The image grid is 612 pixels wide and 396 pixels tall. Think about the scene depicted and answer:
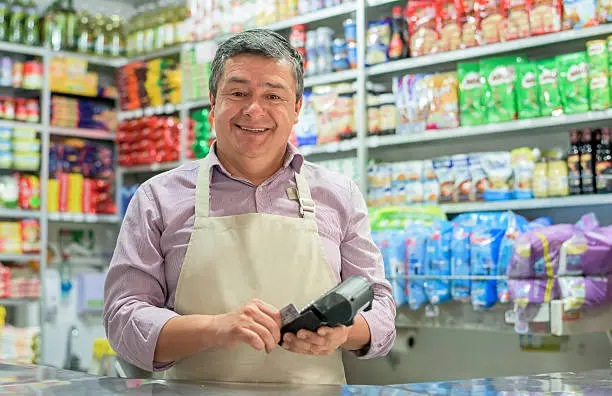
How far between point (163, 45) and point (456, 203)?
2761 mm

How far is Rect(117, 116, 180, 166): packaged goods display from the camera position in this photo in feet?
18.7

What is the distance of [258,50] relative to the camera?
185cm

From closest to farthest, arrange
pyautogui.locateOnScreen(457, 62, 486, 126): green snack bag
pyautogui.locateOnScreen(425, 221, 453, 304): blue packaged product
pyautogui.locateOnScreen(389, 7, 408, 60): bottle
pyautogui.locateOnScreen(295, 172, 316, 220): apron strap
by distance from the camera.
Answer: pyautogui.locateOnScreen(295, 172, 316, 220): apron strap
pyautogui.locateOnScreen(425, 221, 453, 304): blue packaged product
pyautogui.locateOnScreen(457, 62, 486, 126): green snack bag
pyautogui.locateOnScreen(389, 7, 408, 60): bottle

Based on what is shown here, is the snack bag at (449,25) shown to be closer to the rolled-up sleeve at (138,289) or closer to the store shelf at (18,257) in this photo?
the rolled-up sleeve at (138,289)

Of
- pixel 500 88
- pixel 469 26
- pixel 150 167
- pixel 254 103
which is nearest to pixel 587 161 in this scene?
pixel 500 88

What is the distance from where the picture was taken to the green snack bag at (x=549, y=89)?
3.75m

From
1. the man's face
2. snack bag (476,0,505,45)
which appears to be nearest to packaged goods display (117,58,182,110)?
snack bag (476,0,505,45)

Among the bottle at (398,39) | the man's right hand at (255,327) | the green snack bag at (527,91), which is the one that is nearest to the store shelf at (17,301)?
the bottle at (398,39)

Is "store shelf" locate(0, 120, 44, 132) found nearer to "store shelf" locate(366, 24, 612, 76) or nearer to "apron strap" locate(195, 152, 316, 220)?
"store shelf" locate(366, 24, 612, 76)

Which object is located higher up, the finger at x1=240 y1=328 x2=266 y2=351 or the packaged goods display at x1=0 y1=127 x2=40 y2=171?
the packaged goods display at x1=0 y1=127 x2=40 y2=171

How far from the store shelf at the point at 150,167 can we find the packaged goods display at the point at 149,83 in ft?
1.43

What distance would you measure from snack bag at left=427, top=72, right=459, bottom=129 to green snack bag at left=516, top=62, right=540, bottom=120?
13.8 inches

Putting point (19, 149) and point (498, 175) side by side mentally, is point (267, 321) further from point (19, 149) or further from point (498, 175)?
point (19, 149)

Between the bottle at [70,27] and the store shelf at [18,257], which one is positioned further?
the bottle at [70,27]
